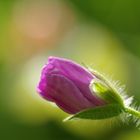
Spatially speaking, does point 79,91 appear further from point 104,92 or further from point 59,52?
point 59,52

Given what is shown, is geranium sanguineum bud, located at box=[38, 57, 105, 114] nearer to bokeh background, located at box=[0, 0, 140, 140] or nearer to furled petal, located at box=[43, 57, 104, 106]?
furled petal, located at box=[43, 57, 104, 106]

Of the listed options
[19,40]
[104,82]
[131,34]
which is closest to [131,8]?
[131,34]

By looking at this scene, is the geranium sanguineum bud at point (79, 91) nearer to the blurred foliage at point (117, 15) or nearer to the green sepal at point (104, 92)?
the green sepal at point (104, 92)

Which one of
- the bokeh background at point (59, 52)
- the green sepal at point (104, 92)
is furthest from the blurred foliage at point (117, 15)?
the green sepal at point (104, 92)

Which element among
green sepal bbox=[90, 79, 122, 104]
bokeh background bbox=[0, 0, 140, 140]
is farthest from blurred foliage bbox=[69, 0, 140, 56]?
green sepal bbox=[90, 79, 122, 104]

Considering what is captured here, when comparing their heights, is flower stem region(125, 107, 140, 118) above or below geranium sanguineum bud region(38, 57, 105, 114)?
below

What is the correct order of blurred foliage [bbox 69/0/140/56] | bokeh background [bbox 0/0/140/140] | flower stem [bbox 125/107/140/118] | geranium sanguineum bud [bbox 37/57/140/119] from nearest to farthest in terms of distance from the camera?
flower stem [bbox 125/107/140/118] < geranium sanguineum bud [bbox 37/57/140/119] < bokeh background [bbox 0/0/140/140] < blurred foliage [bbox 69/0/140/56]

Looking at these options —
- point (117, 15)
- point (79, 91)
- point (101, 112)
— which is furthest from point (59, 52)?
point (101, 112)
